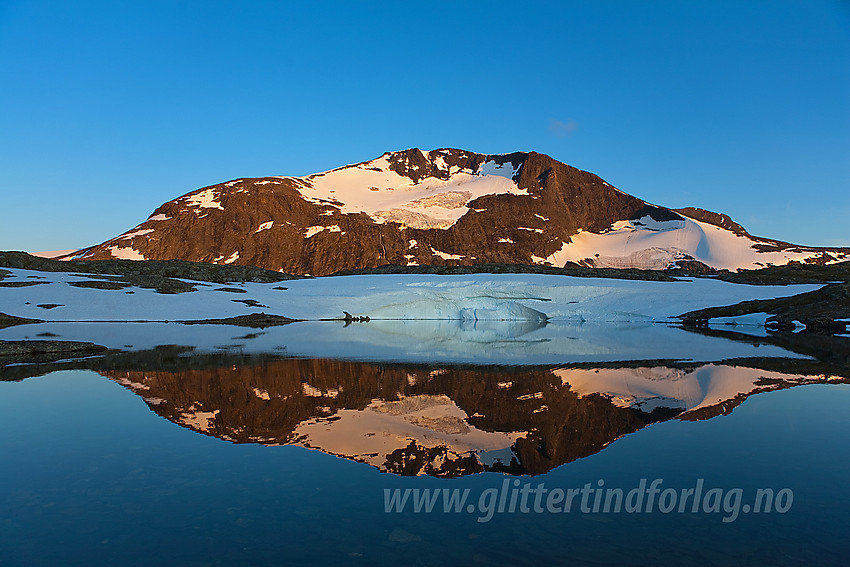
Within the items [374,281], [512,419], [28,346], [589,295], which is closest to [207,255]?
[374,281]

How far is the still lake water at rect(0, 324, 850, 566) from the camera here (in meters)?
4.53

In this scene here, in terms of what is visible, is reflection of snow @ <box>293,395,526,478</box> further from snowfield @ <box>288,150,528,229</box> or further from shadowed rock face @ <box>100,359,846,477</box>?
snowfield @ <box>288,150,528,229</box>

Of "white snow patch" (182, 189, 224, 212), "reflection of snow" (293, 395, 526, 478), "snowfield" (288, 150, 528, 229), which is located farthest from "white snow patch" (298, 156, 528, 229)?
"reflection of snow" (293, 395, 526, 478)

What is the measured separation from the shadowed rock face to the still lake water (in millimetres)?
58

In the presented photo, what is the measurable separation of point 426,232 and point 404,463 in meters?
150

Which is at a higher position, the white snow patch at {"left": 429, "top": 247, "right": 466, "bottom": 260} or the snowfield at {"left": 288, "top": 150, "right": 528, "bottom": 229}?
the snowfield at {"left": 288, "top": 150, "right": 528, "bottom": 229}

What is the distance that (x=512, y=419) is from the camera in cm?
866

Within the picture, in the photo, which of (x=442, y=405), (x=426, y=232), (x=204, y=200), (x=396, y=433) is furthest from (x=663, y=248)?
(x=396, y=433)

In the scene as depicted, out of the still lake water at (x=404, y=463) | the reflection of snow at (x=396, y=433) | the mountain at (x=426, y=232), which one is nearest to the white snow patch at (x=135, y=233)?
the mountain at (x=426, y=232)

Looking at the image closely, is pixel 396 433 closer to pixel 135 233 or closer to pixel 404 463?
pixel 404 463

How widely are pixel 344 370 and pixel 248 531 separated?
9251mm

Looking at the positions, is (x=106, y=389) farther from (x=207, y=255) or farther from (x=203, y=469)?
(x=207, y=255)

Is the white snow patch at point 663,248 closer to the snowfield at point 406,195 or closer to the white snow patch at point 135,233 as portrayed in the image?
the snowfield at point 406,195

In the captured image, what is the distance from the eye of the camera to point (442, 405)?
387 inches
